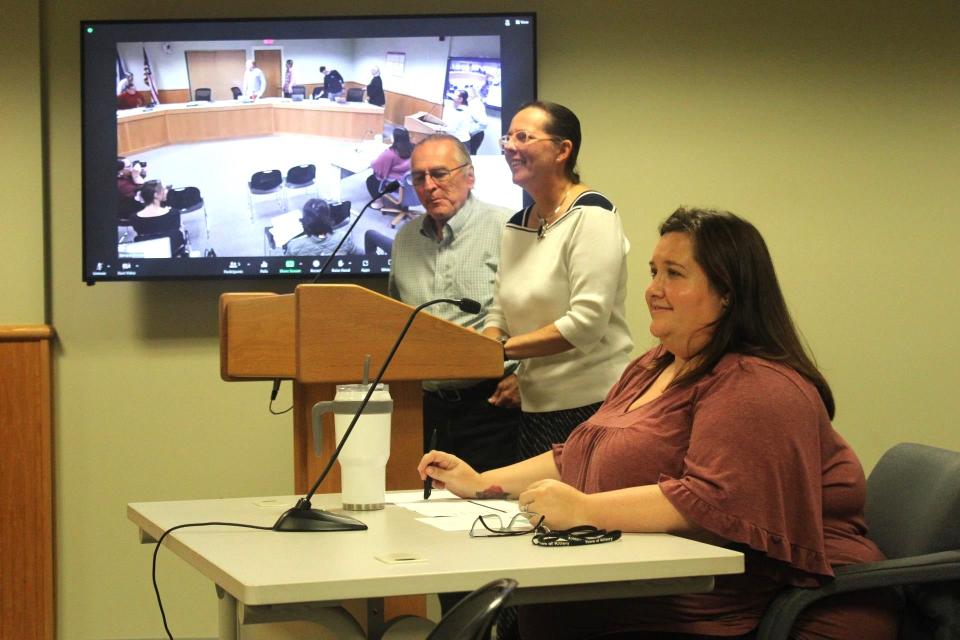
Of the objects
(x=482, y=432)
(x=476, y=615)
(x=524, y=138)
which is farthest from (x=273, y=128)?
(x=476, y=615)

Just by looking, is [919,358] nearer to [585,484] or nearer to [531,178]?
[531,178]

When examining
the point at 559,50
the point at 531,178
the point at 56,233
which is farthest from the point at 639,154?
the point at 56,233

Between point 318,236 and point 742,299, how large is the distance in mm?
2277

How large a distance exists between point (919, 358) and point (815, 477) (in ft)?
9.01

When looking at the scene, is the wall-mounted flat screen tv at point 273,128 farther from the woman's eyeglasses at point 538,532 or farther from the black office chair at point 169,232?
Answer: the woman's eyeglasses at point 538,532

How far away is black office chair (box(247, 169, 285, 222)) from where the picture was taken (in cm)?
406

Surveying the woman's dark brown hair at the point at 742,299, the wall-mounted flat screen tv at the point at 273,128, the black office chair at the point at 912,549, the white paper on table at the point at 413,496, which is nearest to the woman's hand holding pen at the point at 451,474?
the white paper on table at the point at 413,496

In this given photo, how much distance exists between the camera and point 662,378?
2227 millimetres

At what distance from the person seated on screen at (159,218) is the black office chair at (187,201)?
2 cm

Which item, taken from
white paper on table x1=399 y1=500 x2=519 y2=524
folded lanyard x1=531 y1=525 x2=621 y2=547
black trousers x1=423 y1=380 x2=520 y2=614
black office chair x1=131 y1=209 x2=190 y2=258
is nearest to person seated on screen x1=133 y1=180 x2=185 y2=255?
black office chair x1=131 y1=209 x2=190 y2=258

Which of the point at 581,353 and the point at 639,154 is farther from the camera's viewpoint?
the point at 639,154

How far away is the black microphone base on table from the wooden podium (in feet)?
1.51

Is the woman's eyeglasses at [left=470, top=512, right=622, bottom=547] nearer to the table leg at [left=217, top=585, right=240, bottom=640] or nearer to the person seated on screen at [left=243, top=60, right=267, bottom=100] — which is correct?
the table leg at [left=217, top=585, right=240, bottom=640]

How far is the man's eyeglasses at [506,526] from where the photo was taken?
1.82 metres
